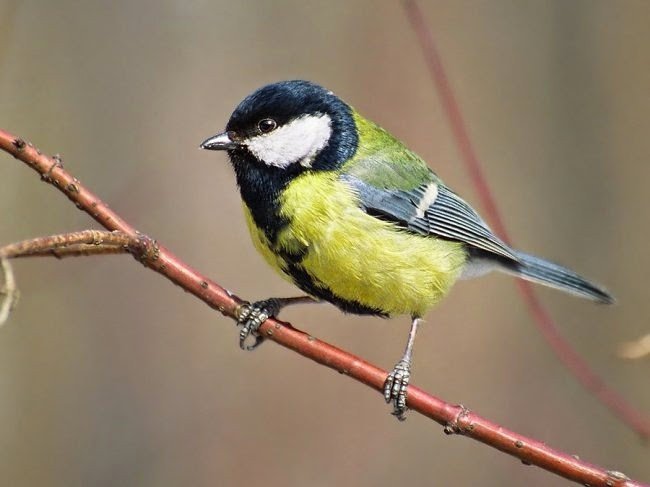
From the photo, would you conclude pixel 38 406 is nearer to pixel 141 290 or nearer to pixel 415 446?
pixel 141 290

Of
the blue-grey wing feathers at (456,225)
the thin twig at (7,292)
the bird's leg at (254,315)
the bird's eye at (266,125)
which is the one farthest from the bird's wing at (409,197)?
the thin twig at (7,292)

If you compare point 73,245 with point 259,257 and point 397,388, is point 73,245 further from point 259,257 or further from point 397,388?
point 259,257

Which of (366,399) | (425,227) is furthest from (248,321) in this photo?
(366,399)

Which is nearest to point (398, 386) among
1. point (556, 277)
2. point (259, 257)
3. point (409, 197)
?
point (409, 197)

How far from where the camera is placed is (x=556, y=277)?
2906mm

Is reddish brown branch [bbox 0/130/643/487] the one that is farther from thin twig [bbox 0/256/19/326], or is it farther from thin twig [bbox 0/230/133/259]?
thin twig [bbox 0/256/19/326]

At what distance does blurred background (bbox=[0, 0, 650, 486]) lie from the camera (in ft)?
12.3

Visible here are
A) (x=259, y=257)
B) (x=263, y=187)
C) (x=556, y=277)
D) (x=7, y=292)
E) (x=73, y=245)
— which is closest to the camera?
(x=7, y=292)

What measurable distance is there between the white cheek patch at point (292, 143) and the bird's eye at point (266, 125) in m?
0.01

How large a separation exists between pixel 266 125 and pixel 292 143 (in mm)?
87

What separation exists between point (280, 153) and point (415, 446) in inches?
81.3

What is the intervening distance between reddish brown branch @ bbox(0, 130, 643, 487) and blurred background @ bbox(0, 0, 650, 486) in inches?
59.8

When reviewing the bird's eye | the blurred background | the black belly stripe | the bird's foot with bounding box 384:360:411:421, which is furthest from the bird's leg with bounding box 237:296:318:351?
the blurred background

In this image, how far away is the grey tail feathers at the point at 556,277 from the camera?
113 inches
